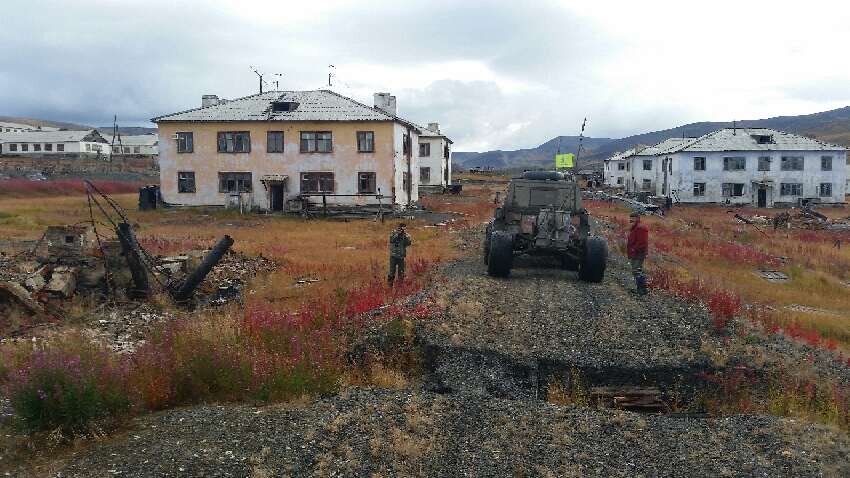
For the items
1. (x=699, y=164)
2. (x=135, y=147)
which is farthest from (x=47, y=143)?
(x=699, y=164)

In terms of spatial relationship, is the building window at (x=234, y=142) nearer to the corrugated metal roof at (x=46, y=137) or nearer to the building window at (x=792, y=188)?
the building window at (x=792, y=188)

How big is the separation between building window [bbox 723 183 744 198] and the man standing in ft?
144

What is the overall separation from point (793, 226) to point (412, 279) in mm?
29464

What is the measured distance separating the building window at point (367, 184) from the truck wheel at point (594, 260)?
71.9 feet

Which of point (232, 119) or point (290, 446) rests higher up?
point (232, 119)

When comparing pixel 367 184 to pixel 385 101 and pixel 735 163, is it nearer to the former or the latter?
pixel 385 101

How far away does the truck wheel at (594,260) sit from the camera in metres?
14.5

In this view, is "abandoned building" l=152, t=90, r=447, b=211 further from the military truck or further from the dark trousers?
A: the dark trousers

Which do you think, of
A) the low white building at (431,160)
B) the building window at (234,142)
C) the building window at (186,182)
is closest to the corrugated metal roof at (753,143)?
the low white building at (431,160)

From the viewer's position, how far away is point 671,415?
7797 mm

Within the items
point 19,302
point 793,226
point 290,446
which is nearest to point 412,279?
point 19,302

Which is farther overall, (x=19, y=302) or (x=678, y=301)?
(x=678, y=301)

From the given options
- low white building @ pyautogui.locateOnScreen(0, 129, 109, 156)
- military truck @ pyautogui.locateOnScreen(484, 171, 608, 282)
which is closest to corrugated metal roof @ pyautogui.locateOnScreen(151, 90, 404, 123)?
military truck @ pyautogui.locateOnScreen(484, 171, 608, 282)

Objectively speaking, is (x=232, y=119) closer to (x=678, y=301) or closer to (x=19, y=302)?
(x=19, y=302)
